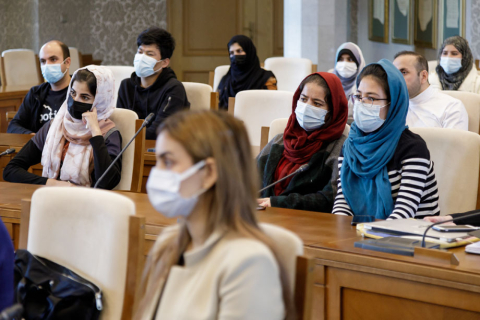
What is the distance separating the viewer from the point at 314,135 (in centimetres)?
277

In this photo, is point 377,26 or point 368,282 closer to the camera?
point 368,282

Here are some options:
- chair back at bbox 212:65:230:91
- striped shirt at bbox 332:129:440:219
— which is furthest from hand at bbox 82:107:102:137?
chair back at bbox 212:65:230:91

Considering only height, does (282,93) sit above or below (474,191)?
above

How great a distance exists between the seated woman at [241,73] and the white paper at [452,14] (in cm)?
343

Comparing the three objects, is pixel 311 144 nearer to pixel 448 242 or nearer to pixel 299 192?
pixel 299 192

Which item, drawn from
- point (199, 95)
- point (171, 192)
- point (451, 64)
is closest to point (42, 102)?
point (199, 95)

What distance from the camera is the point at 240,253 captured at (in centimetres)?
118

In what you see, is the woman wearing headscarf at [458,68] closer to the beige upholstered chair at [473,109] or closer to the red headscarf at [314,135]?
the beige upholstered chair at [473,109]

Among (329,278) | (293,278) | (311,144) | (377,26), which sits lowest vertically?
(329,278)

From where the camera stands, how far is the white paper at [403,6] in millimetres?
8672

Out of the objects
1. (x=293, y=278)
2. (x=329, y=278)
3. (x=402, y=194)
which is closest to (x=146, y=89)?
(x=402, y=194)

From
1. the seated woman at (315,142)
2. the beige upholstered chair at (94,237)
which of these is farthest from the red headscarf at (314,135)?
the beige upholstered chair at (94,237)

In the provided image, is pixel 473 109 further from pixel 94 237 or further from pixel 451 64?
pixel 94 237

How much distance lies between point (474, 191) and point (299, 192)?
26.9 inches
